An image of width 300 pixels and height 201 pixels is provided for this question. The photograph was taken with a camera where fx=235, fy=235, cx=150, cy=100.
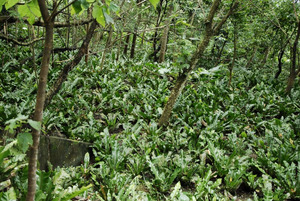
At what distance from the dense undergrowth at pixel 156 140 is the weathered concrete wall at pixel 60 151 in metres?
0.22

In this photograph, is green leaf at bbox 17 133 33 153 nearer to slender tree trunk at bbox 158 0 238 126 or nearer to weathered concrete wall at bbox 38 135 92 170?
weathered concrete wall at bbox 38 135 92 170

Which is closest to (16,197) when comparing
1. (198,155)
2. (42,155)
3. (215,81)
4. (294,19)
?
(42,155)

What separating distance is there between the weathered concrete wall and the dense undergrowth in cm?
22

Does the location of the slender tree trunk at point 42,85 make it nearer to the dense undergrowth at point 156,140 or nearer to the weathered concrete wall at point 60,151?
the dense undergrowth at point 156,140

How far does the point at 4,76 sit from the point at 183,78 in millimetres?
4370

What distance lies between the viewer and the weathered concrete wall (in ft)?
12.2

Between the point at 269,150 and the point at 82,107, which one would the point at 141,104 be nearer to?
the point at 82,107

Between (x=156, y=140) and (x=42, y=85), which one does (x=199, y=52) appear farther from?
(x=42, y=85)

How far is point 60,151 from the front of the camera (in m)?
3.93

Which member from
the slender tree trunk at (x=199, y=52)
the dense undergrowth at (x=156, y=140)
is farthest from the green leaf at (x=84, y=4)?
the slender tree trunk at (x=199, y=52)

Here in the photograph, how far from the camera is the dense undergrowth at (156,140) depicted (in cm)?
327

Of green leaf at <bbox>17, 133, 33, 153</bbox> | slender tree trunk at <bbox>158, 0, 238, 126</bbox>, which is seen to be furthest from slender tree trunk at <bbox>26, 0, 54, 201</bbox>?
slender tree trunk at <bbox>158, 0, 238, 126</bbox>

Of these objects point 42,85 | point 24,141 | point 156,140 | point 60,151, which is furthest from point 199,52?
point 24,141

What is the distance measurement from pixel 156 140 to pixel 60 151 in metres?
1.72
